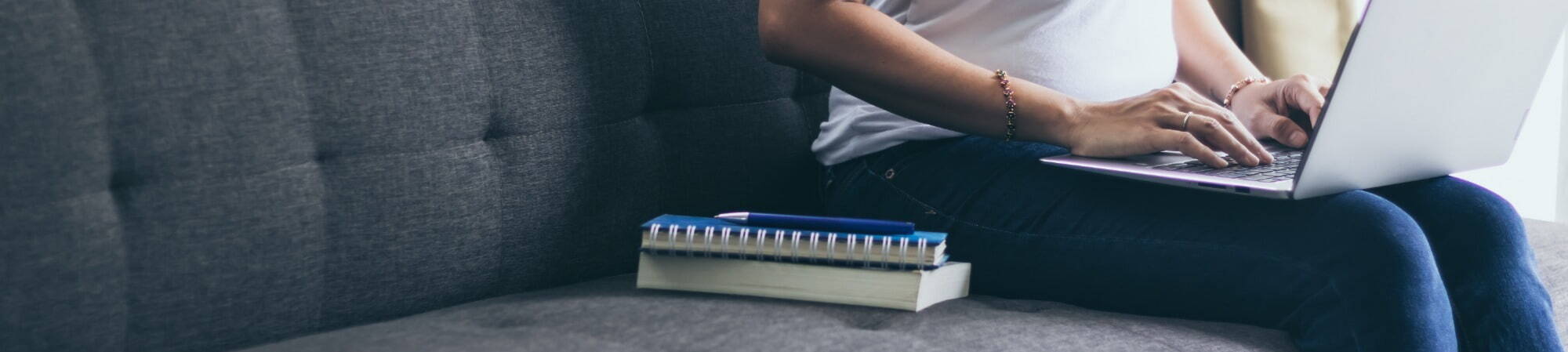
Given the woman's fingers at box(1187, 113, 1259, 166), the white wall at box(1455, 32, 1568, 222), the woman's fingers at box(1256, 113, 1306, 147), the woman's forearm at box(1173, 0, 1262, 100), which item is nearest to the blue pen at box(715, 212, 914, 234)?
the woman's fingers at box(1187, 113, 1259, 166)

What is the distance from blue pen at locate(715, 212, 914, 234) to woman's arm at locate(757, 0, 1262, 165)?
15cm

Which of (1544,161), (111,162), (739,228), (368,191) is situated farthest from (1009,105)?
(1544,161)

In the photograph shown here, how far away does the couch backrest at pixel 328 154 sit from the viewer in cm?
80

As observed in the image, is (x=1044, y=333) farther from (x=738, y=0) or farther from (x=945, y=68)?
(x=738, y=0)

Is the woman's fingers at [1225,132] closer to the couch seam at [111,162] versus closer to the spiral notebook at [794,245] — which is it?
the spiral notebook at [794,245]

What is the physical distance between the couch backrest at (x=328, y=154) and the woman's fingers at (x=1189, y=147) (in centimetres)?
48

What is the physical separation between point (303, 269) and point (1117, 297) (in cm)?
63

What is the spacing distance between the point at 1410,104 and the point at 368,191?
2.52 feet

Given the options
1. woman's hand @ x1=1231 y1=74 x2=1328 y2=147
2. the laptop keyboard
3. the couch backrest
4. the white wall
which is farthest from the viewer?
the white wall

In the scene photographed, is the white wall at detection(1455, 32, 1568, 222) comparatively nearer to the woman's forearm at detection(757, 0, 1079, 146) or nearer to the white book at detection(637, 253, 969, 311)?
the woman's forearm at detection(757, 0, 1079, 146)

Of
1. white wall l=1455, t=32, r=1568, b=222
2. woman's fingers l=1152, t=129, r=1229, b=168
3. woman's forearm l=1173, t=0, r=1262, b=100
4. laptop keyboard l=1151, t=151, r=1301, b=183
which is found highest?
woman's forearm l=1173, t=0, r=1262, b=100

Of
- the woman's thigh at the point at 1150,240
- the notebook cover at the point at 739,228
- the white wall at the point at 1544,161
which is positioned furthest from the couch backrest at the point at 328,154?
the white wall at the point at 1544,161

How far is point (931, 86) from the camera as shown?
109cm

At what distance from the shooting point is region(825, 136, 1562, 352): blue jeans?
0.89 metres
